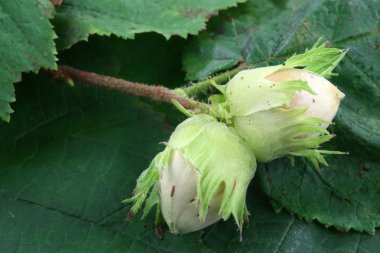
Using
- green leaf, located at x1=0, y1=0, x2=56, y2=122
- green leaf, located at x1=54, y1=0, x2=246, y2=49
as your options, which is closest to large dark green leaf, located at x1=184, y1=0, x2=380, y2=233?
green leaf, located at x1=54, y1=0, x2=246, y2=49

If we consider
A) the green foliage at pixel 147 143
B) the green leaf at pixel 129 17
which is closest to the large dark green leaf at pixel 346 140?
the green foliage at pixel 147 143

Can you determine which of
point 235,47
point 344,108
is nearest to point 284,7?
point 235,47

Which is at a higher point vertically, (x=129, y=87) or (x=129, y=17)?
(x=129, y=17)

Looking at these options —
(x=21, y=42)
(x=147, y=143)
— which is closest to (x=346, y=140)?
(x=147, y=143)

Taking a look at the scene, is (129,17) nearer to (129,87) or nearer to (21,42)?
(129,87)

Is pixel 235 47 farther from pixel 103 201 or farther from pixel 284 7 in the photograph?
pixel 103 201

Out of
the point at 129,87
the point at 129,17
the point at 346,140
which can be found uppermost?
the point at 129,17

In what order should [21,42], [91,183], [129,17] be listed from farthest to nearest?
[129,17] < [91,183] < [21,42]
